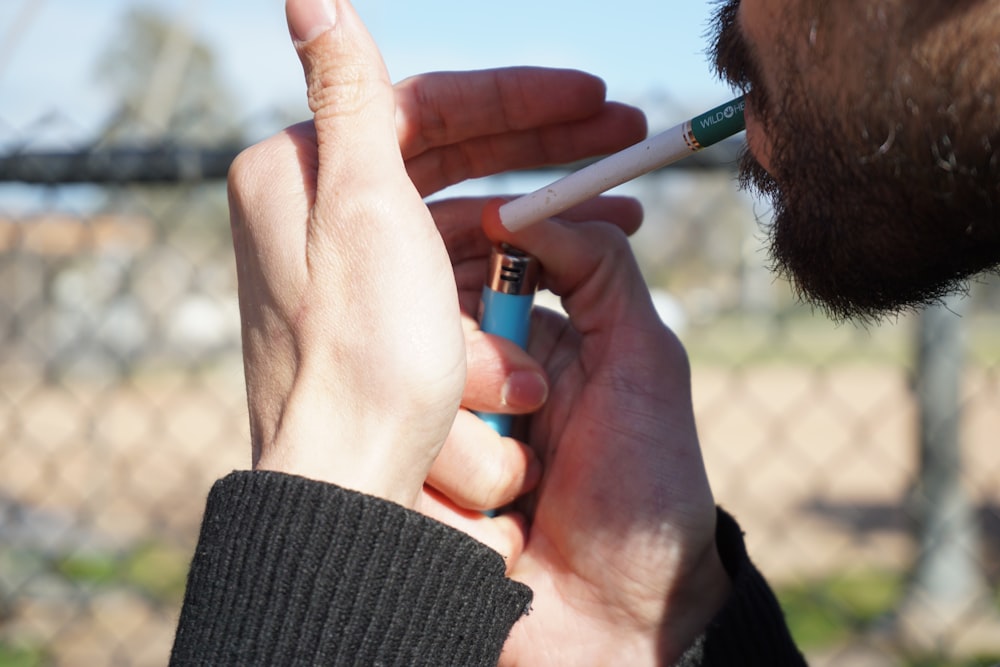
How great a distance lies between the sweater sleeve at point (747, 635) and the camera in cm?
105

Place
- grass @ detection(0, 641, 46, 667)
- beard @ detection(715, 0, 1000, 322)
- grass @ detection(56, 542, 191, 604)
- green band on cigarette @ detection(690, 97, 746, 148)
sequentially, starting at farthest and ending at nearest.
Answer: grass @ detection(56, 542, 191, 604)
grass @ detection(0, 641, 46, 667)
green band on cigarette @ detection(690, 97, 746, 148)
beard @ detection(715, 0, 1000, 322)

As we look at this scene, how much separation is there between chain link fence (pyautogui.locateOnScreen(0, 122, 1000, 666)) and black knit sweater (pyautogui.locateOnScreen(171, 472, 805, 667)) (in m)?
0.42

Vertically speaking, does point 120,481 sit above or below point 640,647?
above

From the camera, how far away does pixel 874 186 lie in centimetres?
83

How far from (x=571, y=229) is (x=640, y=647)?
1.66 feet

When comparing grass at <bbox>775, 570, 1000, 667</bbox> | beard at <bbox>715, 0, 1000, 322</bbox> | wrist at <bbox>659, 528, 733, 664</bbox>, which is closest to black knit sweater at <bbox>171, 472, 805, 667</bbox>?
wrist at <bbox>659, 528, 733, 664</bbox>

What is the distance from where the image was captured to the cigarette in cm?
93

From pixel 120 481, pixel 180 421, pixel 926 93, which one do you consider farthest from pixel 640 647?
pixel 180 421

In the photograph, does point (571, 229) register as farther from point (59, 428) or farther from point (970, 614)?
point (59, 428)

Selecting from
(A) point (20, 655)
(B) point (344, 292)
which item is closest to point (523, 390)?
(B) point (344, 292)

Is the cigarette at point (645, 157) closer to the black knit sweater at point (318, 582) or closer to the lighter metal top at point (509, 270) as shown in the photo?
the lighter metal top at point (509, 270)

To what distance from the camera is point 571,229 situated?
1134mm

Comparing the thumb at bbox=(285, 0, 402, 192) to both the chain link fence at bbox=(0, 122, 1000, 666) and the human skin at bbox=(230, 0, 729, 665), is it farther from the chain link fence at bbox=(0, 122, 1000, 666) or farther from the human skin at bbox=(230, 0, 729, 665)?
the chain link fence at bbox=(0, 122, 1000, 666)

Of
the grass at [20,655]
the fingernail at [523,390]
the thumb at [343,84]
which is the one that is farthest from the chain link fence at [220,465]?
the thumb at [343,84]
